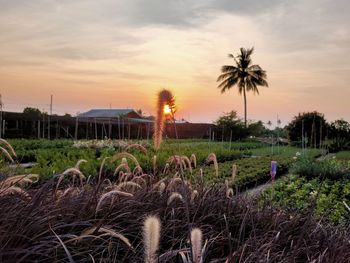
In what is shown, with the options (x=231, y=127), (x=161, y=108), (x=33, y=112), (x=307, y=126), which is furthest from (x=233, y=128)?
(x=161, y=108)

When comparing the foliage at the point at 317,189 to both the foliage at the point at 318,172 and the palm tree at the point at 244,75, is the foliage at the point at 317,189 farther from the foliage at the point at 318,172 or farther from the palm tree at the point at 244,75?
the palm tree at the point at 244,75

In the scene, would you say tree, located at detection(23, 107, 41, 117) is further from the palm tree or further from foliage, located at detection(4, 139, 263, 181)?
the palm tree

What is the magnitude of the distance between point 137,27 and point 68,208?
5.64 m

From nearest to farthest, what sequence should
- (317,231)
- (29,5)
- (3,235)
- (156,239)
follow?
(156,239)
(3,235)
(317,231)
(29,5)

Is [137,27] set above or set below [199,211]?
above

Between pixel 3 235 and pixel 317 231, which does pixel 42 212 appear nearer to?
pixel 3 235

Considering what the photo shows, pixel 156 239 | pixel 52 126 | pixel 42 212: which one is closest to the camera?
pixel 156 239

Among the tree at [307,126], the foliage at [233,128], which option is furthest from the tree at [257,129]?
the tree at [307,126]

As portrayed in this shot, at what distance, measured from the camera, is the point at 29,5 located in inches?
308

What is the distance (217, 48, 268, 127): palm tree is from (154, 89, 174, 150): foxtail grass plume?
60.1m

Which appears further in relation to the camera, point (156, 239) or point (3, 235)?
point (3, 235)

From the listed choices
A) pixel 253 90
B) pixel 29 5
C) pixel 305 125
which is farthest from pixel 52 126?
pixel 253 90

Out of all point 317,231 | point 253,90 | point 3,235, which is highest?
point 253,90

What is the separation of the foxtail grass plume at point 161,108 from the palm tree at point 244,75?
60.1m
